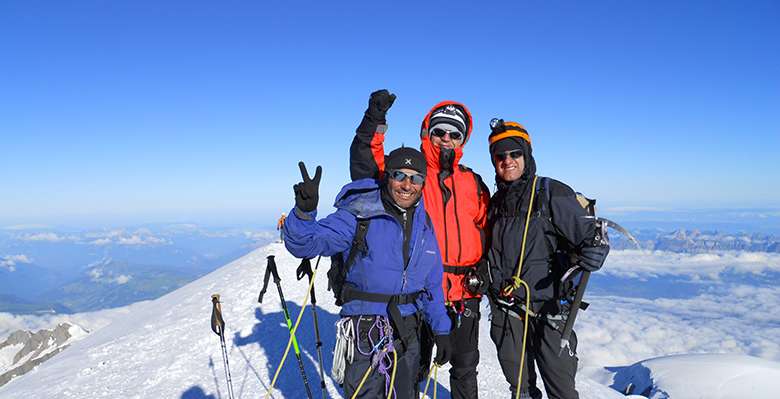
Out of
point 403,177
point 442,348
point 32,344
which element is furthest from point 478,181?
point 32,344

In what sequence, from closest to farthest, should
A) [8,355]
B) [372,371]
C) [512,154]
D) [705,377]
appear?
[372,371], [512,154], [705,377], [8,355]

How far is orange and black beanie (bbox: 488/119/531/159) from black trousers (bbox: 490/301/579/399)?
7.07 ft

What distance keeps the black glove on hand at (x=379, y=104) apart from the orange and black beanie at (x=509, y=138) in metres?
1.49

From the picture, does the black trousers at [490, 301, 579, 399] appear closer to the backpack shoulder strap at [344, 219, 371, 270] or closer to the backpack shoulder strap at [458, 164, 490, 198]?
the backpack shoulder strap at [458, 164, 490, 198]

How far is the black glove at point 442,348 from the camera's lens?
4742 mm

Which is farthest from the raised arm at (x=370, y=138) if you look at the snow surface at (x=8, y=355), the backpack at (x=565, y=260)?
the snow surface at (x=8, y=355)

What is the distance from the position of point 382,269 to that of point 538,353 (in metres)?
2.53

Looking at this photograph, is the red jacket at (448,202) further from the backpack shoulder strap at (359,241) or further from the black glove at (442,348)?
the backpack shoulder strap at (359,241)

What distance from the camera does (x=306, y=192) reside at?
349 cm

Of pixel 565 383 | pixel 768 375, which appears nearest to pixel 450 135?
pixel 565 383

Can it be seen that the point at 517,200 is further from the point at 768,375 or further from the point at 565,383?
the point at 768,375

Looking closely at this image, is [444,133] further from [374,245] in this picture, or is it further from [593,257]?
[593,257]

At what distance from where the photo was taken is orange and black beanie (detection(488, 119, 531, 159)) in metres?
5.07

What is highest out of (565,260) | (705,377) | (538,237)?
(538,237)
